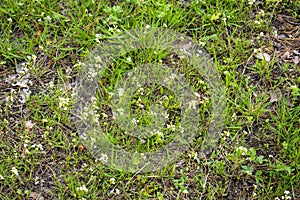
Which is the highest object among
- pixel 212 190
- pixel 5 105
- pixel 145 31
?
pixel 145 31

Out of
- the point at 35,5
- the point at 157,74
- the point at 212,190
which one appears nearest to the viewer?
the point at 212,190

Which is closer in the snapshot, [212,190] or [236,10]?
[212,190]

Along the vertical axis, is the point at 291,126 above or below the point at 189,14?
A: below

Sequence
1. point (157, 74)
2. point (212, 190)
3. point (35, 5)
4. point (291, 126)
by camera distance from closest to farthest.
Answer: point (212, 190), point (291, 126), point (157, 74), point (35, 5)

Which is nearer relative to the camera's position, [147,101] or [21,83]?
[147,101]

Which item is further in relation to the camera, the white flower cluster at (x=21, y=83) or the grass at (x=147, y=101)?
the white flower cluster at (x=21, y=83)

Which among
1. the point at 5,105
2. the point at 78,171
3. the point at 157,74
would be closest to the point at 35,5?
the point at 5,105

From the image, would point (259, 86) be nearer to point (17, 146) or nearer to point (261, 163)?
point (261, 163)

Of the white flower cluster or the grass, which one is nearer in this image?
the grass
